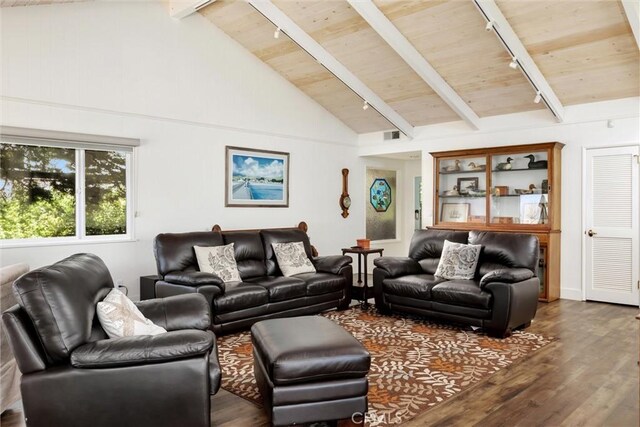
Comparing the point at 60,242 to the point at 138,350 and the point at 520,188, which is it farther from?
the point at 520,188

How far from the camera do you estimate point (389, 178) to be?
29.6ft

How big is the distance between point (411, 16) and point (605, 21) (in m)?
1.87

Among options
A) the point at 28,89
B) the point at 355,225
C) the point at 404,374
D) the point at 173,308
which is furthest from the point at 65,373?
the point at 355,225

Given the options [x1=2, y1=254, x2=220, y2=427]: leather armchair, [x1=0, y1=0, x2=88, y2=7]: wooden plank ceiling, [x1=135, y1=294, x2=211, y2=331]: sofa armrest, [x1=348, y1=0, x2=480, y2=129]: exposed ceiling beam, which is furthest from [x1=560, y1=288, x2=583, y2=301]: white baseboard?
[x1=0, y1=0, x2=88, y2=7]: wooden plank ceiling

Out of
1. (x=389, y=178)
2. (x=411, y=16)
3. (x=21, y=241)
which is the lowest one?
(x=21, y=241)

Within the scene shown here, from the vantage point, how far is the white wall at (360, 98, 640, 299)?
5582mm

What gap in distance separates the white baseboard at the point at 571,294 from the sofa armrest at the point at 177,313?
4.99 metres

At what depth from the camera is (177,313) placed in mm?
2957

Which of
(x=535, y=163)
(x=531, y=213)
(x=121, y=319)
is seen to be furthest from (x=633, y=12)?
(x=121, y=319)

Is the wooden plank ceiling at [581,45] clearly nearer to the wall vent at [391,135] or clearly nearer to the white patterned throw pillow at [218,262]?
the wall vent at [391,135]

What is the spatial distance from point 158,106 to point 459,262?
402 cm

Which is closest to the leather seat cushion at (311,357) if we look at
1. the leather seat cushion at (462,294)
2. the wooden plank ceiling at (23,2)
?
the leather seat cushion at (462,294)

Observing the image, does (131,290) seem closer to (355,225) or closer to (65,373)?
(65,373)

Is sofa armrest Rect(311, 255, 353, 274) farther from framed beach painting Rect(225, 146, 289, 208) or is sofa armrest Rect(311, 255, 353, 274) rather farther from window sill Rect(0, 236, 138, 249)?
window sill Rect(0, 236, 138, 249)
